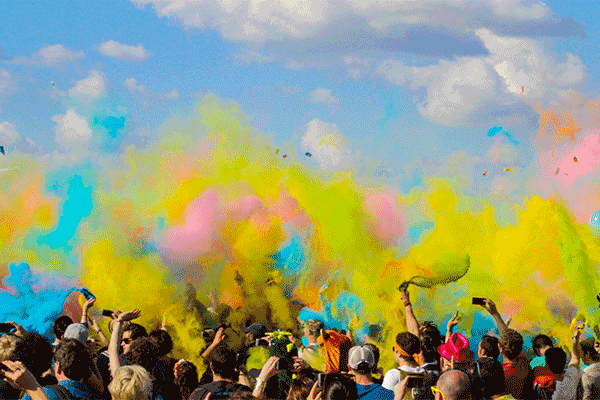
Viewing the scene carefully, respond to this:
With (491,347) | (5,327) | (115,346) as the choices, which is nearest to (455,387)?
(491,347)

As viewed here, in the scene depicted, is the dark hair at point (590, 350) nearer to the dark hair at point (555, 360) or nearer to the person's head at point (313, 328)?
the dark hair at point (555, 360)

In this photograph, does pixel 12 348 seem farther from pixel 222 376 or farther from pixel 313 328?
pixel 313 328

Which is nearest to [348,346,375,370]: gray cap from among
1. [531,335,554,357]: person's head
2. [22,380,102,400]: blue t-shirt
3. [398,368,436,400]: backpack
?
[398,368,436,400]: backpack

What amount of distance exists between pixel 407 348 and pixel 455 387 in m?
1.38

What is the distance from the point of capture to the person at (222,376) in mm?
4609

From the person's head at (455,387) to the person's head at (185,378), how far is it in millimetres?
2200

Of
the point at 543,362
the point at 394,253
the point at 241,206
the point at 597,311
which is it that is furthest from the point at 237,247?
the point at 543,362

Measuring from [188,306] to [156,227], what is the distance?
239 cm

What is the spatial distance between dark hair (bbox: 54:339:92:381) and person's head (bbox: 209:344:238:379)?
859 millimetres

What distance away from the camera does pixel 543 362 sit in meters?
6.40

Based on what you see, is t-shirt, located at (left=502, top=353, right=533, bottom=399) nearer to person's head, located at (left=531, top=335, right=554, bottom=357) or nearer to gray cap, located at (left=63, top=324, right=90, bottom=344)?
person's head, located at (left=531, top=335, right=554, bottom=357)

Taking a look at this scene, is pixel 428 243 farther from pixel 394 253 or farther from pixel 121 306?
pixel 121 306

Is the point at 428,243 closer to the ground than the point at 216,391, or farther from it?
closer to the ground

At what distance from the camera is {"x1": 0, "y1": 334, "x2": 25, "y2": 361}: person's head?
14.0ft
